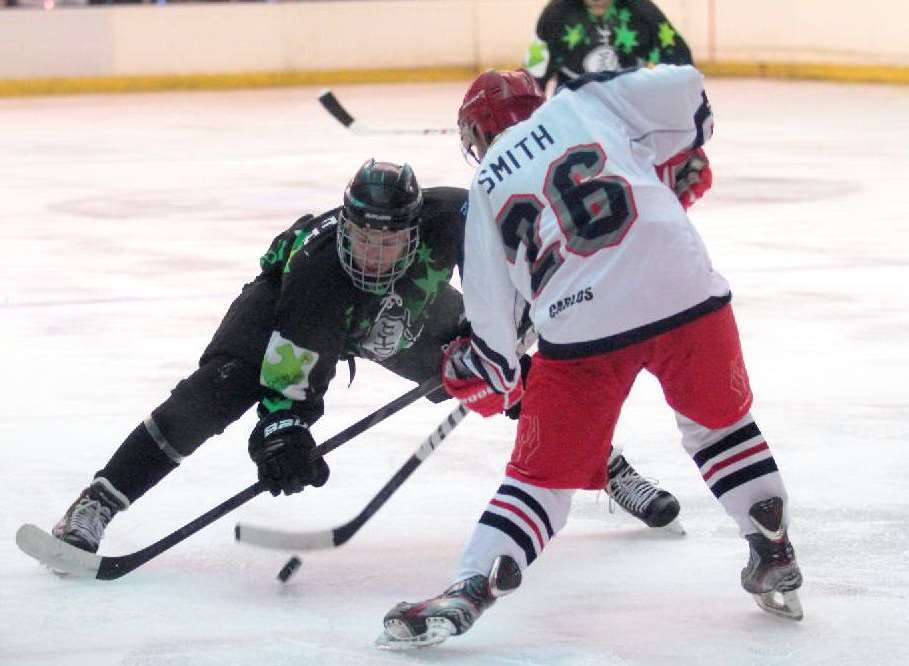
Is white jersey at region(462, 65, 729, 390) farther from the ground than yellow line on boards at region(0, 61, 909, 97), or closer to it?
farther from the ground

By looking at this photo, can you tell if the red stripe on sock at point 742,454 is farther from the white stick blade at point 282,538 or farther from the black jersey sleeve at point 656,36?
the black jersey sleeve at point 656,36

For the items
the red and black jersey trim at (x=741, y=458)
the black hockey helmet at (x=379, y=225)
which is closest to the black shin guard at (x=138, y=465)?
the black hockey helmet at (x=379, y=225)

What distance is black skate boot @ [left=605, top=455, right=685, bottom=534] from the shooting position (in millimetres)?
2605

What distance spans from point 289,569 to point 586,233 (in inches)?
27.3

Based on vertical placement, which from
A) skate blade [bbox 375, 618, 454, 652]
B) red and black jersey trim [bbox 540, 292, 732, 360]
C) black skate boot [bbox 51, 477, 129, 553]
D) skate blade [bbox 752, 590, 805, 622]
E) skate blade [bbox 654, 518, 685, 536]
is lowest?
skate blade [bbox 654, 518, 685, 536]

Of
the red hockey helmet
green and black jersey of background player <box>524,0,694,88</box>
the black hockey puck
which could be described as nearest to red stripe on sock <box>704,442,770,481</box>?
the red hockey helmet

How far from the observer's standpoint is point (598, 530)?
270 centimetres

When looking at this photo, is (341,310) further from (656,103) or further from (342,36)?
(342,36)

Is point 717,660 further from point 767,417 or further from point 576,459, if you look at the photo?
point 767,417

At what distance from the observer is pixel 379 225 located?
2371 millimetres

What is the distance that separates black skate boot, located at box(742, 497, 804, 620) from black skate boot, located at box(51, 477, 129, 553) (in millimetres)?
932

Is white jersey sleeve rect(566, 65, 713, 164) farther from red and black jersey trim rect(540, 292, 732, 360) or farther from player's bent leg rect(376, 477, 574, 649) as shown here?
player's bent leg rect(376, 477, 574, 649)

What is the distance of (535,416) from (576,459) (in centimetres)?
7

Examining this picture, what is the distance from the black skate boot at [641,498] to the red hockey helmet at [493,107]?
1.90 ft
